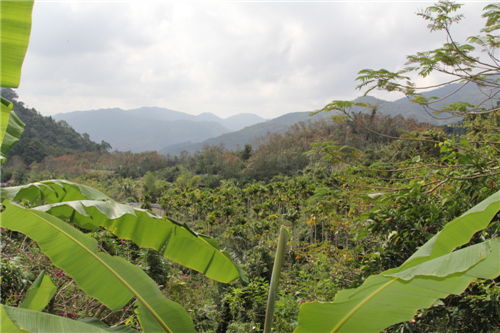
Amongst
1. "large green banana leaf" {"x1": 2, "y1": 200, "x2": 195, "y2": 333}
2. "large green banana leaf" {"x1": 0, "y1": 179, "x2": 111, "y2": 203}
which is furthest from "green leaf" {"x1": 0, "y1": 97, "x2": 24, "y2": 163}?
"large green banana leaf" {"x1": 2, "y1": 200, "x2": 195, "y2": 333}

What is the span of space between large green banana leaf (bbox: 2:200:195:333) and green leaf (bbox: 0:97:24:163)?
1.24 feet

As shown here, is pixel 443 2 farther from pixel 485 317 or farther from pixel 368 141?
pixel 368 141

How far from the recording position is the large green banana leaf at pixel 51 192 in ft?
5.57

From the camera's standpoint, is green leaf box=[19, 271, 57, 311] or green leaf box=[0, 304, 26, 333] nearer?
green leaf box=[0, 304, 26, 333]

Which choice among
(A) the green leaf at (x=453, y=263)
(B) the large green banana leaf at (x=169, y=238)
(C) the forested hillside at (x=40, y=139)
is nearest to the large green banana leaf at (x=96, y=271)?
(B) the large green banana leaf at (x=169, y=238)

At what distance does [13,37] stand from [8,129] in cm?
70

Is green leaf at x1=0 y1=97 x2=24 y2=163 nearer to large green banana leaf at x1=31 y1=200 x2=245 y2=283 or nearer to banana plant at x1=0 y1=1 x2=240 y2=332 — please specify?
banana plant at x1=0 y1=1 x2=240 y2=332

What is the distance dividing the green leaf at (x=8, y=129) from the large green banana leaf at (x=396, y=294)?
5.23 ft

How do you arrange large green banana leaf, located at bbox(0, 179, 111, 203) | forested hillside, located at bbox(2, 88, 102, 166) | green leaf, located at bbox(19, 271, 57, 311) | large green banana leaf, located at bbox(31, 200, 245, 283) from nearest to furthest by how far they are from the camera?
green leaf, located at bbox(19, 271, 57, 311), large green banana leaf, located at bbox(31, 200, 245, 283), large green banana leaf, located at bbox(0, 179, 111, 203), forested hillside, located at bbox(2, 88, 102, 166)

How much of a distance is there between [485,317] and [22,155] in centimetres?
5893

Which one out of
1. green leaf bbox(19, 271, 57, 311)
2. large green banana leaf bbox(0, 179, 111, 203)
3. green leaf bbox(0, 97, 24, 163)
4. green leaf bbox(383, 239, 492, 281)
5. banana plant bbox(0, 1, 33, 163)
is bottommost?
green leaf bbox(19, 271, 57, 311)

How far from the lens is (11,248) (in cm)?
463

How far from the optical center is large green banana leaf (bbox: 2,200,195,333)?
126cm

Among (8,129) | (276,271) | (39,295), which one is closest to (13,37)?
(8,129)
